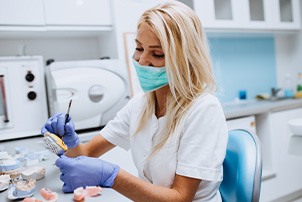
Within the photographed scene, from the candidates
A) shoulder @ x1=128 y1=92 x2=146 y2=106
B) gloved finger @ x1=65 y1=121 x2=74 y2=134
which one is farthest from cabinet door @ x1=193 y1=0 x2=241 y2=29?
gloved finger @ x1=65 y1=121 x2=74 y2=134

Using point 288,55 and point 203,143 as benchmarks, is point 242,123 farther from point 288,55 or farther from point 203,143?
point 288,55

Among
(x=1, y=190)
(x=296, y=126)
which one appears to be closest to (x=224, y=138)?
(x=1, y=190)

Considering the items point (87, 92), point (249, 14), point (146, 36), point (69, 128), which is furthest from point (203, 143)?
point (249, 14)

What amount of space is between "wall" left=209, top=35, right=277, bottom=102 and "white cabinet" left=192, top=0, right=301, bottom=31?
30cm

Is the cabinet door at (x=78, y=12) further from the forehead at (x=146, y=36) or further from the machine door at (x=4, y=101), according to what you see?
the forehead at (x=146, y=36)

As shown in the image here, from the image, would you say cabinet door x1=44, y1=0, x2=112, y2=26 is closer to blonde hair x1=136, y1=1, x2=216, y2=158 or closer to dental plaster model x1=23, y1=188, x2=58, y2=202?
blonde hair x1=136, y1=1, x2=216, y2=158

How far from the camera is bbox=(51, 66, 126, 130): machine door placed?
5.02 feet

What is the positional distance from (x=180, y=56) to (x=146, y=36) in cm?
12

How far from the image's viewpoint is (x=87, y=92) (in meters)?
1.59

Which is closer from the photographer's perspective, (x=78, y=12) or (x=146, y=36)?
(x=146, y=36)

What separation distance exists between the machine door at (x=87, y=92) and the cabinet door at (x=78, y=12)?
13.4 inches

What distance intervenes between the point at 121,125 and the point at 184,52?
0.42 metres

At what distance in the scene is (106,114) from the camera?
5.51 feet

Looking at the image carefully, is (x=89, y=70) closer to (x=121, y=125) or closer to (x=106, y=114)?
(x=106, y=114)
